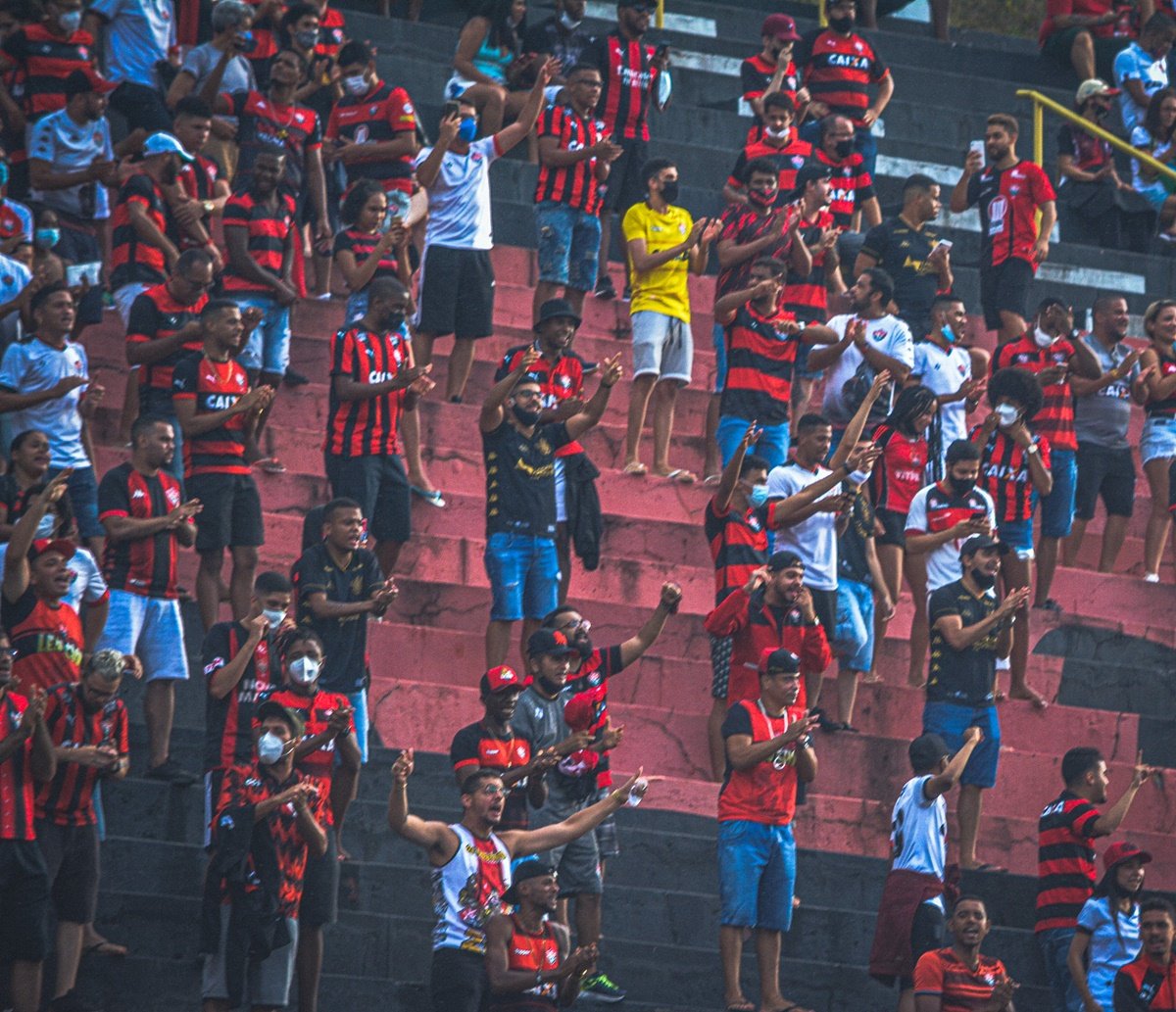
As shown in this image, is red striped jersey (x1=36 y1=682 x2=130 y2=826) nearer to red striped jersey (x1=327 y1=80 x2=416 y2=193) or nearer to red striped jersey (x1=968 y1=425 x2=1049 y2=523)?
red striped jersey (x1=327 y1=80 x2=416 y2=193)

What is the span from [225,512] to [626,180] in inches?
185

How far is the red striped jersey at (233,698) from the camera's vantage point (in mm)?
11109

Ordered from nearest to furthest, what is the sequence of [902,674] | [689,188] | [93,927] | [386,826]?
1. [93,927]
2. [386,826]
3. [902,674]
4. [689,188]

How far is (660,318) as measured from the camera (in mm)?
14711

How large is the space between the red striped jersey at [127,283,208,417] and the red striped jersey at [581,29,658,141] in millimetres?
3859

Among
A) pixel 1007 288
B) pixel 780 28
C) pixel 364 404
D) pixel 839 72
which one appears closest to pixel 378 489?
pixel 364 404

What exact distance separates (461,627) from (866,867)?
2561mm

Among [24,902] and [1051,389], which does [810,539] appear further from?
[24,902]

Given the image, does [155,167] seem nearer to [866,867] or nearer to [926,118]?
[866,867]

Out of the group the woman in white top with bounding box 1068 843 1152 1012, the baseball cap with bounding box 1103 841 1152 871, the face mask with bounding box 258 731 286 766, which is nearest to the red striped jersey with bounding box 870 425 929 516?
the baseball cap with bounding box 1103 841 1152 871

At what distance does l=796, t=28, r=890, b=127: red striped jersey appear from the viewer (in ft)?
57.8

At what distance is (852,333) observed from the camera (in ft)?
47.8

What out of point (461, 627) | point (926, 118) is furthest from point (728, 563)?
point (926, 118)

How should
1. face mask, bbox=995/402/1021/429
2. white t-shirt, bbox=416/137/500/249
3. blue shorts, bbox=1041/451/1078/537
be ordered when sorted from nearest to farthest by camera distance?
face mask, bbox=995/402/1021/429 < white t-shirt, bbox=416/137/500/249 < blue shorts, bbox=1041/451/1078/537
